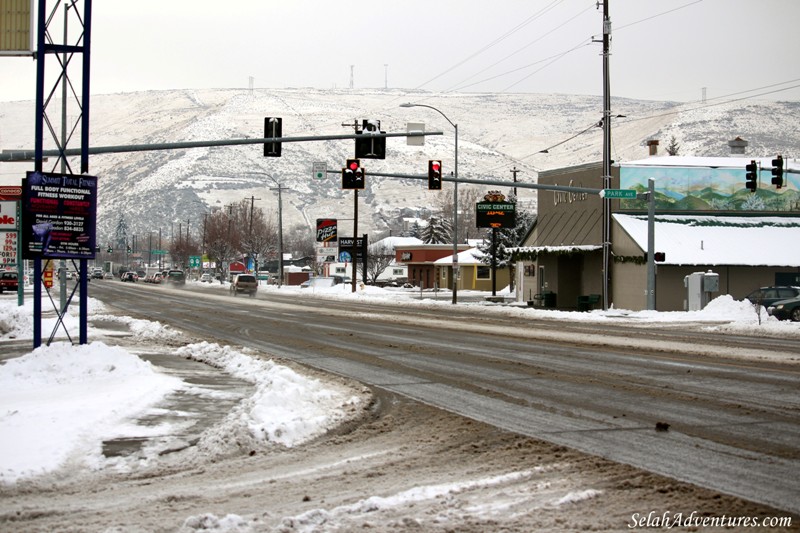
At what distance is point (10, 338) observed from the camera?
25656 mm

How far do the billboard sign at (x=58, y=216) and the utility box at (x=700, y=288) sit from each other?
32.4 metres

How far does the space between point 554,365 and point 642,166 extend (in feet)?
120

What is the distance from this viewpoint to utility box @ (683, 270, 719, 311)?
42.9 m

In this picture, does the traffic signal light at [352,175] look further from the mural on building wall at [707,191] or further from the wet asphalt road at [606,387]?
the mural on building wall at [707,191]

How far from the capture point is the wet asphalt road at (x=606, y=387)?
363 inches

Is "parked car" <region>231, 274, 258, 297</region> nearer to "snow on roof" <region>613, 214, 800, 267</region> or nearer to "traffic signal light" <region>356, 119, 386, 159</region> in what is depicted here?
"snow on roof" <region>613, 214, 800, 267</region>

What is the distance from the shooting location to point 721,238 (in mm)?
51281

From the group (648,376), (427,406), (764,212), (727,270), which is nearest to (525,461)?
(427,406)

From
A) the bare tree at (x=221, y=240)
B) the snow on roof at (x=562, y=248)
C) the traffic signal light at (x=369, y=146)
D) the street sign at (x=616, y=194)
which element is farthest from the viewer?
the bare tree at (x=221, y=240)

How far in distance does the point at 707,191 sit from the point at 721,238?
4.17 m

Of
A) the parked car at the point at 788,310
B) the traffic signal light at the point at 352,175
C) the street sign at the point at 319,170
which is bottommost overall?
the parked car at the point at 788,310

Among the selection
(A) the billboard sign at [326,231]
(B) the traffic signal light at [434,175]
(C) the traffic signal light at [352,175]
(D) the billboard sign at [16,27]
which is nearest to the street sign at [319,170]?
(C) the traffic signal light at [352,175]

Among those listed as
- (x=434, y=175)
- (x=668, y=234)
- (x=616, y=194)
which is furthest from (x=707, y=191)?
(x=434, y=175)

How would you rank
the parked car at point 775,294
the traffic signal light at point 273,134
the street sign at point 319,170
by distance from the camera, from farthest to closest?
the street sign at point 319,170
the parked car at point 775,294
the traffic signal light at point 273,134
